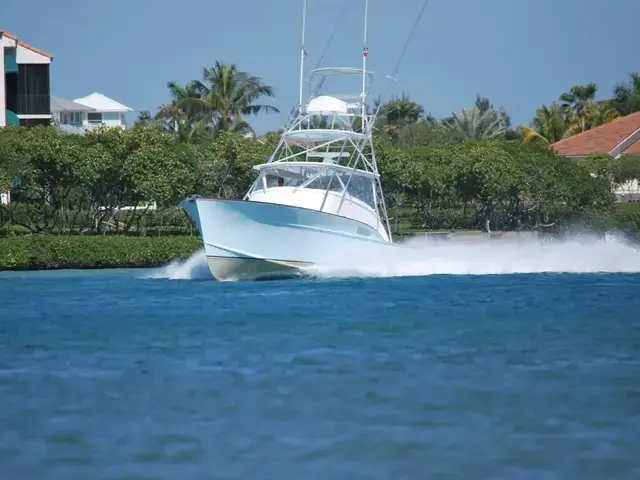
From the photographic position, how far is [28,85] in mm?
65438

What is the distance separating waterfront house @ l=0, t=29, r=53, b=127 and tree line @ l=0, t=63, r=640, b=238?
8750 mm

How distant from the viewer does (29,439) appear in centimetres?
1216

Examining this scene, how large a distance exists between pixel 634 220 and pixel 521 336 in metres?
36.2

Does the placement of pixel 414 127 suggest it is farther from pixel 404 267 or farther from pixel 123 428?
pixel 123 428

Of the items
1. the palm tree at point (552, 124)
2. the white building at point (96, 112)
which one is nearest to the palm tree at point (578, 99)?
the palm tree at point (552, 124)

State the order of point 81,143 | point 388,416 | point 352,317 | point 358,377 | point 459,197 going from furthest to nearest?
point 459,197, point 81,143, point 352,317, point 358,377, point 388,416

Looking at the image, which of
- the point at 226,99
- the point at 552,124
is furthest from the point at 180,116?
the point at 552,124

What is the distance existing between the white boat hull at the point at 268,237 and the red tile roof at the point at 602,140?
4072cm

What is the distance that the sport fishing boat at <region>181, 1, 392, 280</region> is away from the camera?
29406mm

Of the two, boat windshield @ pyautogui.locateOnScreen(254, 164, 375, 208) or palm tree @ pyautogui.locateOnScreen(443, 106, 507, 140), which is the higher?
palm tree @ pyautogui.locateOnScreen(443, 106, 507, 140)

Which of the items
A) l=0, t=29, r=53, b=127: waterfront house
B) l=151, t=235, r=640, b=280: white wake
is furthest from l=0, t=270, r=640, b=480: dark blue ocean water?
l=0, t=29, r=53, b=127: waterfront house

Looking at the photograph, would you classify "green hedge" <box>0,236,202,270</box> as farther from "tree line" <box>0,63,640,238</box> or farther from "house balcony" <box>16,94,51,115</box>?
"house balcony" <box>16,94,51,115</box>

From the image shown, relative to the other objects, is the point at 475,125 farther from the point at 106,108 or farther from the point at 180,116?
the point at 106,108

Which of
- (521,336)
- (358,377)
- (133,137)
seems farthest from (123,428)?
(133,137)
